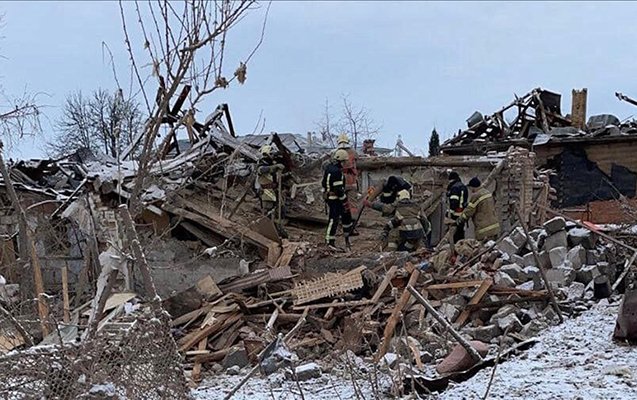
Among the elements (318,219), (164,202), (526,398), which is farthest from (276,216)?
(526,398)

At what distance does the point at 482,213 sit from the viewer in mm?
10508

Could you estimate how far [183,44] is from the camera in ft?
17.2

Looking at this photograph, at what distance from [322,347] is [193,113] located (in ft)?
10.4

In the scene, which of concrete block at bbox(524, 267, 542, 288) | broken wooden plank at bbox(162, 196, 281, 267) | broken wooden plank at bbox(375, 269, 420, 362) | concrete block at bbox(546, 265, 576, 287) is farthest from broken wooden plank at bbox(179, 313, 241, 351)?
concrete block at bbox(546, 265, 576, 287)

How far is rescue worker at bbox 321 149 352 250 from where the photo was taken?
1158cm

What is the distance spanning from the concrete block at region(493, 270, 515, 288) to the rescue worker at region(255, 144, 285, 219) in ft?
20.4

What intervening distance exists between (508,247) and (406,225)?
2.24 metres

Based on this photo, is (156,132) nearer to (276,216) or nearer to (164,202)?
(164,202)

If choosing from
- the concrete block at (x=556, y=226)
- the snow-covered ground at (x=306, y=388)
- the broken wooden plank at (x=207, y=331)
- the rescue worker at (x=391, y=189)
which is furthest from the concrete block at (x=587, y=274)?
the broken wooden plank at (x=207, y=331)

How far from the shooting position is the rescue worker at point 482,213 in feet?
34.2

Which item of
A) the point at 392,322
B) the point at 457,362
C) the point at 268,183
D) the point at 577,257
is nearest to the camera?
the point at 457,362

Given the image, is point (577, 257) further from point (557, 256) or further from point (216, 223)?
point (216, 223)

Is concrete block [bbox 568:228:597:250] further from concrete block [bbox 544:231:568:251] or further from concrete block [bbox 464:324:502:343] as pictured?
concrete block [bbox 464:324:502:343]

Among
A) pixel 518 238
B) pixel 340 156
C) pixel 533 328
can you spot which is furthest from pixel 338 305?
pixel 340 156
